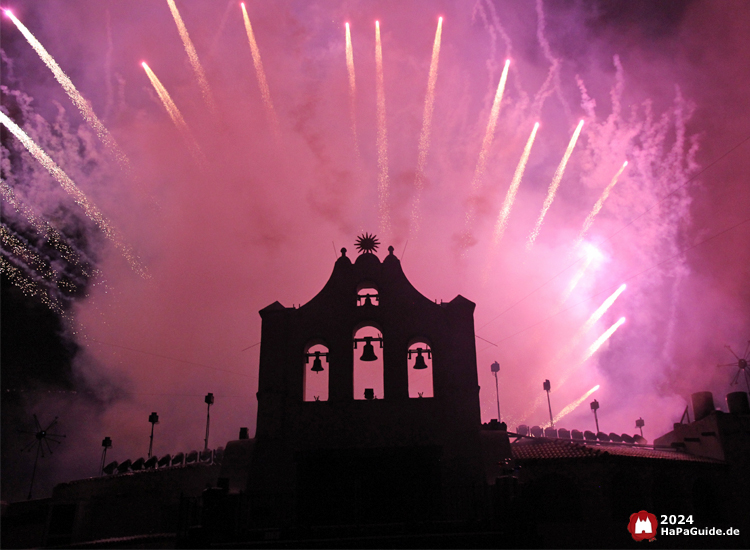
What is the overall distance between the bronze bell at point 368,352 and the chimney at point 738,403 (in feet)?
58.3

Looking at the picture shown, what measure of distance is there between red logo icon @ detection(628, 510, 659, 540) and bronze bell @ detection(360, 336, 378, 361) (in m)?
11.6

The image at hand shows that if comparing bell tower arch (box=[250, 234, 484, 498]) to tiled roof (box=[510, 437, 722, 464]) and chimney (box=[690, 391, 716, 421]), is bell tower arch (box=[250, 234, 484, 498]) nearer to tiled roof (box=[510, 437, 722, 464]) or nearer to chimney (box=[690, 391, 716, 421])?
tiled roof (box=[510, 437, 722, 464])

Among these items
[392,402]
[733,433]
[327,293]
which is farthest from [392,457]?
[733,433]

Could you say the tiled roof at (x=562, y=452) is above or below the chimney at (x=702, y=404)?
below

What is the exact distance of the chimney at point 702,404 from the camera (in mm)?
28281

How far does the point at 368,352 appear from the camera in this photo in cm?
2250

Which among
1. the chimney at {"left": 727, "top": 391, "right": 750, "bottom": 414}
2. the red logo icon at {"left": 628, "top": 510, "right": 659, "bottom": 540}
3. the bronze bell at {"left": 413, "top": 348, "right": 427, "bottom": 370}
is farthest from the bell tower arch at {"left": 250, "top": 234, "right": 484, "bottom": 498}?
the chimney at {"left": 727, "top": 391, "right": 750, "bottom": 414}

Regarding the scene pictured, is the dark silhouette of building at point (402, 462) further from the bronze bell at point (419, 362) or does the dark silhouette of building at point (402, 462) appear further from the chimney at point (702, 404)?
the chimney at point (702, 404)

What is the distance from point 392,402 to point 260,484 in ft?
18.6

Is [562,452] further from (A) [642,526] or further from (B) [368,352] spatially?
(B) [368,352]

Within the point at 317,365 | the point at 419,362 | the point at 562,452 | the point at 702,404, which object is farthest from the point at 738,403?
the point at 317,365

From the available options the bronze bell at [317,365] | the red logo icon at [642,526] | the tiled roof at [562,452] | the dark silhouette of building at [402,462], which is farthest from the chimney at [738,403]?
the bronze bell at [317,365]

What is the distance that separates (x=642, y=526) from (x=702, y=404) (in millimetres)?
10847

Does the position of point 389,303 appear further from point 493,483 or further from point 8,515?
point 8,515
